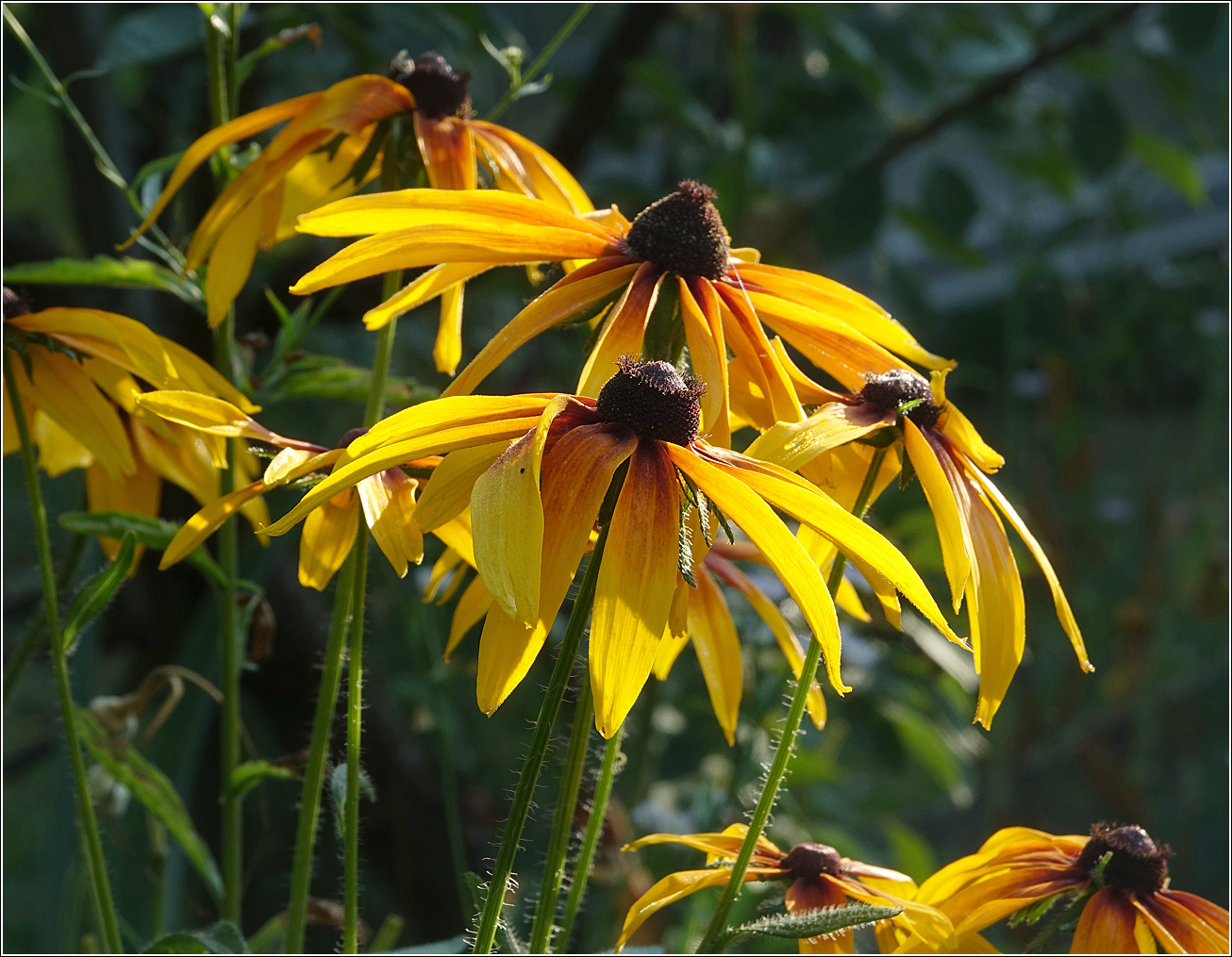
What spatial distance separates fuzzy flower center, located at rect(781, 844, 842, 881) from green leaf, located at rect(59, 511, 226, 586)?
0.64 feet

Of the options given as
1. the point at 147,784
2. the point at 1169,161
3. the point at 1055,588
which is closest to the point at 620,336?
the point at 1055,588

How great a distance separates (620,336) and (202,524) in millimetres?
121

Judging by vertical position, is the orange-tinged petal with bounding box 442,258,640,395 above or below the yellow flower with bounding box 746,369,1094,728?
above

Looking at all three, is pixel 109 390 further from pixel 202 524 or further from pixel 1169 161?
pixel 1169 161

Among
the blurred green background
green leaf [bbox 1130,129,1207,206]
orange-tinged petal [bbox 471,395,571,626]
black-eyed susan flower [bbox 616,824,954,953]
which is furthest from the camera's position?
green leaf [bbox 1130,129,1207,206]

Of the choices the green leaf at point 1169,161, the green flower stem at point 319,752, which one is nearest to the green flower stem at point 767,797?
the green flower stem at point 319,752

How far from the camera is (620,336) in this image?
30cm

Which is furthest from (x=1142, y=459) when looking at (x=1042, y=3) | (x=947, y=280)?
(x=1042, y=3)

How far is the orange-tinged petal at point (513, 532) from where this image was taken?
21cm

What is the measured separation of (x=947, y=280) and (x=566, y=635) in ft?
6.38

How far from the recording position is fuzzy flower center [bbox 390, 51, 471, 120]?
400mm

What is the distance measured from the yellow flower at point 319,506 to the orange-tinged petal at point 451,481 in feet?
0.04

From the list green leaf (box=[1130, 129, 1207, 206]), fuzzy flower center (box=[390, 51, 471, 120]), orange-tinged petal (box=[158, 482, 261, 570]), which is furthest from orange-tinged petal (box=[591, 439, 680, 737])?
green leaf (box=[1130, 129, 1207, 206])

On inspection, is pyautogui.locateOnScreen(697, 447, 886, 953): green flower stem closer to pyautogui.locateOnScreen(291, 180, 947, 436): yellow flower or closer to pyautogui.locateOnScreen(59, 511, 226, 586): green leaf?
pyautogui.locateOnScreen(291, 180, 947, 436): yellow flower
